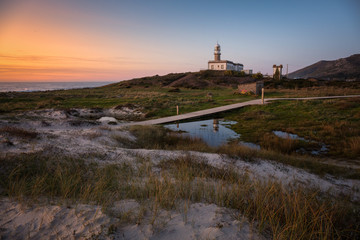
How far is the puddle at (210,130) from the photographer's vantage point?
11531mm

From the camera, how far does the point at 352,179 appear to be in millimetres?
6129

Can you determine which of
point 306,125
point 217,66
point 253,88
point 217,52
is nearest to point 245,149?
point 306,125

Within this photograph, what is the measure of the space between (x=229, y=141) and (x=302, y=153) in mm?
3633

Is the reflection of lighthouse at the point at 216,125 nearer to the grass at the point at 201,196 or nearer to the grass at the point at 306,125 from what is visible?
the grass at the point at 306,125

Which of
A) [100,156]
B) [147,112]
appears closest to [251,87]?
[147,112]

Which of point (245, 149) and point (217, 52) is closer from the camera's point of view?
point (245, 149)

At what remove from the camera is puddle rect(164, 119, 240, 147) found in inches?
454

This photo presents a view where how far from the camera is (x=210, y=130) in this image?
13.4 meters

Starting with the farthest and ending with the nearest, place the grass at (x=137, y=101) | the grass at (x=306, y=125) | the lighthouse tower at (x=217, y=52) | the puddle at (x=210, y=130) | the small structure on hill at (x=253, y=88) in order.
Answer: the lighthouse tower at (x=217, y=52) → the small structure on hill at (x=253, y=88) → the grass at (x=137, y=101) → the puddle at (x=210, y=130) → the grass at (x=306, y=125)

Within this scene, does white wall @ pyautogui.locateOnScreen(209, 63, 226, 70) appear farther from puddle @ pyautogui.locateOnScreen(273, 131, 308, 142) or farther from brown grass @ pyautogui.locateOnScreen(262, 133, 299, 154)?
brown grass @ pyautogui.locateOnScreen(262, 133, 299, 154)

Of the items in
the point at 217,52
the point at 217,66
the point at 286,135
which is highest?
the point at 217,52

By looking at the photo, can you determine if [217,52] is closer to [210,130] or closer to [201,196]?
[210,130]

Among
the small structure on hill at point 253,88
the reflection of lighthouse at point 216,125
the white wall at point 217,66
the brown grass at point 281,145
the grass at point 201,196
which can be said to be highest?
the white wall at point 217,66

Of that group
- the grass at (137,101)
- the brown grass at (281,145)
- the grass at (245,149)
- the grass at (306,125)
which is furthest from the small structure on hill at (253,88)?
the grass at (245,149)
